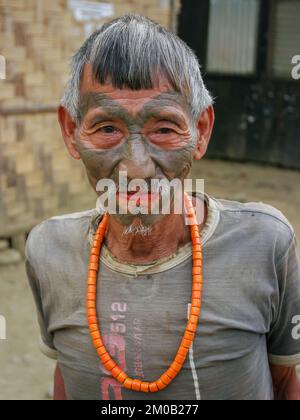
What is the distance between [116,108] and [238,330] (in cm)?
61

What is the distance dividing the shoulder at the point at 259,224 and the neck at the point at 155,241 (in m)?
0.07

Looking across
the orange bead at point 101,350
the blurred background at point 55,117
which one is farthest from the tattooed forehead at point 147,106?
the blurred background at point 55,117

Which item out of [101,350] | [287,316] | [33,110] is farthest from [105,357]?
[33,110]

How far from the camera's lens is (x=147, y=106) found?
4.40 feet

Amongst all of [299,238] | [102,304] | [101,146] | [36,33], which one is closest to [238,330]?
[102,304]

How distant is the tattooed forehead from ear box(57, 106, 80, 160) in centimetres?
17

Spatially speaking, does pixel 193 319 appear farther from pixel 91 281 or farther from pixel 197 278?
pixel 91 281

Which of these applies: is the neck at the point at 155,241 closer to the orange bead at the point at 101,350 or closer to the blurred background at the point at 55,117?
the orange bead at the point at 101,350

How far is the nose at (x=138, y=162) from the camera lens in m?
1.35

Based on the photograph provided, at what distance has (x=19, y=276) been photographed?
16.6 feet

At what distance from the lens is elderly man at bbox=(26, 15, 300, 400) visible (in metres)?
1.36

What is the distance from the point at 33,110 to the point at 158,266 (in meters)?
4.02

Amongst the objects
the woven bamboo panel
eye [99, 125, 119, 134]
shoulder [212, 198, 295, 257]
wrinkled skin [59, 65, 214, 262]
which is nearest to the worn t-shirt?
shoulder [212, 198, 295, 257]

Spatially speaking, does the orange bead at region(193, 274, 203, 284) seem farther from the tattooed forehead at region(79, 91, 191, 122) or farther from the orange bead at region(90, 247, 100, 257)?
the tattooed forehead at region(79, 91, 191, 122)
